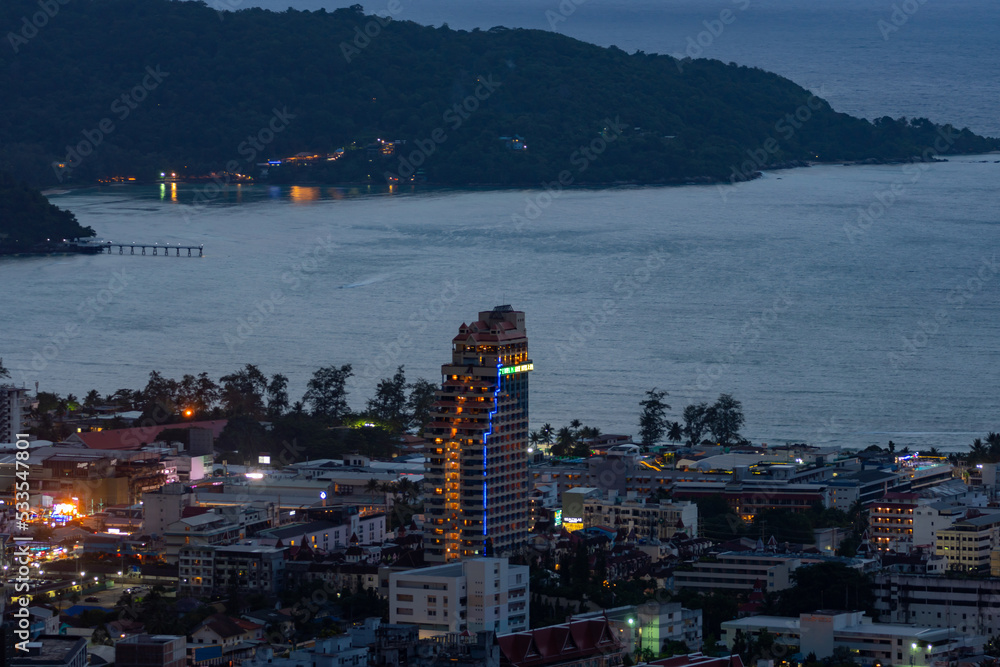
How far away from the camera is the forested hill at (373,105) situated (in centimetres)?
8725

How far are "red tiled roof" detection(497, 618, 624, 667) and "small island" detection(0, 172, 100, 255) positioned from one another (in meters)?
47.2

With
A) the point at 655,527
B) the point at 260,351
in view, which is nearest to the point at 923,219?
the point at 260,351

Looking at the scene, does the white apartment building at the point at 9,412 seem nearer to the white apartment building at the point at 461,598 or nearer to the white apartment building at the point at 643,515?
the white apartment building at the point at 643,515

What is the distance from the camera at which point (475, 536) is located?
25.4m

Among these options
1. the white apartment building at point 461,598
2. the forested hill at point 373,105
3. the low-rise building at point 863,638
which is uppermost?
the forested hill at point 373,105

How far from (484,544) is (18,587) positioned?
5196mm

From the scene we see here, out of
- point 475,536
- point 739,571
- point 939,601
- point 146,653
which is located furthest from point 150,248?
point 146,653

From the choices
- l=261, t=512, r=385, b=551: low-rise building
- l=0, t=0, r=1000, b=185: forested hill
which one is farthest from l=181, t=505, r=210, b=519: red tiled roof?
l=0, t=0, r=1000, b=185: forested hill

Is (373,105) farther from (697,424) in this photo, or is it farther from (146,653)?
(146,653)

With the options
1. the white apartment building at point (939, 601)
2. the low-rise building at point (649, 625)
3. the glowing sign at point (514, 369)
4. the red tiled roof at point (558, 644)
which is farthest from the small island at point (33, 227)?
the red tiled roof at point (558, 644)

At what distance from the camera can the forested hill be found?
87250mm

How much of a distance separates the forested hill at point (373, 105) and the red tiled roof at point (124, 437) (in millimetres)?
48119

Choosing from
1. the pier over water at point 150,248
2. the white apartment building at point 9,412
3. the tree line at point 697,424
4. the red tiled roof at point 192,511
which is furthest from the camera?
the pier over water at point 150,248

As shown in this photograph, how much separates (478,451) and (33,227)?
139 ft
